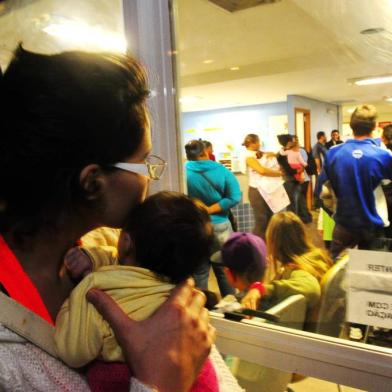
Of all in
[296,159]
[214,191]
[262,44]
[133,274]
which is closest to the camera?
[133,274]

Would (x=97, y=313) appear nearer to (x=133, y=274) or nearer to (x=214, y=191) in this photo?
(x=133, y=274)

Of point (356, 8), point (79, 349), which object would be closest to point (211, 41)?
point (356, 8)

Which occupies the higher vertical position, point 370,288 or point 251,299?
point 370,288

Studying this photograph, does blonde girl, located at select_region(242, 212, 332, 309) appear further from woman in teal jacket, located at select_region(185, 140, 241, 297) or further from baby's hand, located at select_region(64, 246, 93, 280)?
baby's hand, located at select_region(64, 246, 93, 280)

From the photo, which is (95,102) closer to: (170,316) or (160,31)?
(170,316)

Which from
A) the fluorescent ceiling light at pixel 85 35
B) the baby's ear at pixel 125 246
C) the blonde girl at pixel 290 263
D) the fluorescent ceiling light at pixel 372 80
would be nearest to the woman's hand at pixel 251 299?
the blonde girl at pixel 290 263

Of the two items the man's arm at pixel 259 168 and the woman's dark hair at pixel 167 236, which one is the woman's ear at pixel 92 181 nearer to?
the woman's dark hair at pixel 167 236

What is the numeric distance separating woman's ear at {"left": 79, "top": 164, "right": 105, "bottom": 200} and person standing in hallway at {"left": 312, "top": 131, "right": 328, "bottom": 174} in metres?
0.68

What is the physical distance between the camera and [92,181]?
0.70 metres

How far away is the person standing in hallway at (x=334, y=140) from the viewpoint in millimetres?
1095

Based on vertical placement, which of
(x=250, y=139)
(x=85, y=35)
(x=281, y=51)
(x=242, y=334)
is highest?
A: (x=85, y=35)

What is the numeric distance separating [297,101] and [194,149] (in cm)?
43

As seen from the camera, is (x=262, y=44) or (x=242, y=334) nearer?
(x=242, y=334)

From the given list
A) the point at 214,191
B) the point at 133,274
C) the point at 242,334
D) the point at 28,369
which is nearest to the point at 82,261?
the point at 133,274
